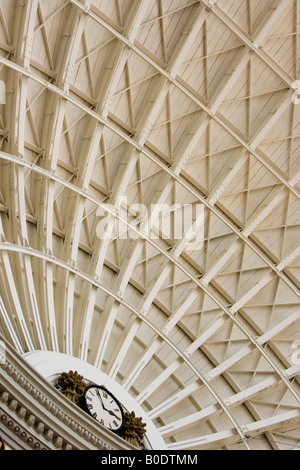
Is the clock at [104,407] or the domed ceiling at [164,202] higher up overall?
the domed ceiling at [164,202]

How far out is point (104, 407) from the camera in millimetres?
25828

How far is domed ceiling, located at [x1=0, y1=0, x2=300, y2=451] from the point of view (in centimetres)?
2725

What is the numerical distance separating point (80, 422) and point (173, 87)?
1653 centimetres

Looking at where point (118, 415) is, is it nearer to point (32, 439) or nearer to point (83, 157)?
point (32, 439)

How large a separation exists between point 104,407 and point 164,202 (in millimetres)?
11422

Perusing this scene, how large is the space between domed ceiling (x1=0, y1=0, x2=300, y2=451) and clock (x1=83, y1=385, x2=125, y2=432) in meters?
2.13

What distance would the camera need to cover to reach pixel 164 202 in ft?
107

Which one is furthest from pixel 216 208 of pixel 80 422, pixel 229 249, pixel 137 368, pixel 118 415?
pixel 80 422

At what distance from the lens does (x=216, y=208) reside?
33906mm

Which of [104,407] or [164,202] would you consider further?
[164,202]

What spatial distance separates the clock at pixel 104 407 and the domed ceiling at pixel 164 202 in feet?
6.99

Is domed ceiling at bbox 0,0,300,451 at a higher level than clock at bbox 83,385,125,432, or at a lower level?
higher

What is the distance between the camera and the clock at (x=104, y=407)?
25.0 metres

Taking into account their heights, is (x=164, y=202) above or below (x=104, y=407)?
above
